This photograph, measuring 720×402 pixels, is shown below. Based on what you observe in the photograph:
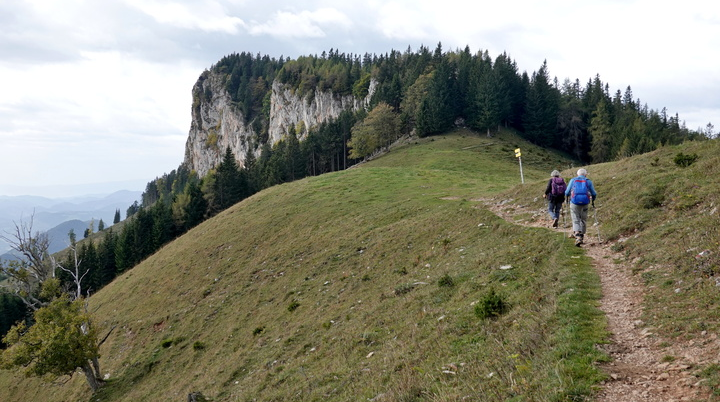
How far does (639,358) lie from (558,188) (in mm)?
11712

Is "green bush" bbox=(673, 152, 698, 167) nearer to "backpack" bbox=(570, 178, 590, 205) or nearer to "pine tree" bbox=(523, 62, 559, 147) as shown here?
"backpack" bbox=(570, 178, 590, 205)

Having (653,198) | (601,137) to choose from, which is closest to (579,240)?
(653,198)

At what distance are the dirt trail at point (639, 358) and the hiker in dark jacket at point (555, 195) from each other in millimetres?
7454

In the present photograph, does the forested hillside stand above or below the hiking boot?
above

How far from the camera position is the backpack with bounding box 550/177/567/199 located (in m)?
17.1

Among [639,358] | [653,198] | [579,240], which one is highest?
[653,198]

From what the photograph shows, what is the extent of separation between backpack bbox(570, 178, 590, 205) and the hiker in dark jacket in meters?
2.19

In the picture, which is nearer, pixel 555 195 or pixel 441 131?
pixel 555 195

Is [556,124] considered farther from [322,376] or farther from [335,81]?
[335,81]

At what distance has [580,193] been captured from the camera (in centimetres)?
1472

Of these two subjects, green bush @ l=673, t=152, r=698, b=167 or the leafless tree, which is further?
the leafless tree

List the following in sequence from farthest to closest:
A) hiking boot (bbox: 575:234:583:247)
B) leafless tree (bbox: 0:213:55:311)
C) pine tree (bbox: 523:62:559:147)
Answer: pine tree (bbox: 523:62:559:147) < leafless tree (bbox: 0:213:55:311) < hiking boot (bbox: 575:234:583:247)

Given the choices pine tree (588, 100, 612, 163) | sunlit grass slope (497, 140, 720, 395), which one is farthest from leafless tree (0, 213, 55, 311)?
pine tree (588, 100, 612, 163)

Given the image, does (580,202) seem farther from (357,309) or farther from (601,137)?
(601,137)
